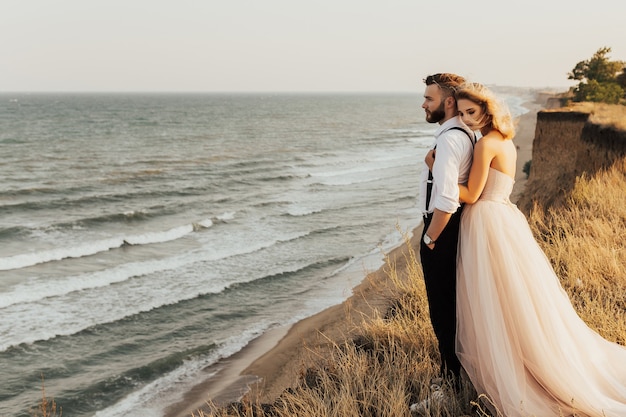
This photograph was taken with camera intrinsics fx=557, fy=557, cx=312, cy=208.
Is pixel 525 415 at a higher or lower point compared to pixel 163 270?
higher

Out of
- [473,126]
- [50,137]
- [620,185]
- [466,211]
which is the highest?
[473,126]

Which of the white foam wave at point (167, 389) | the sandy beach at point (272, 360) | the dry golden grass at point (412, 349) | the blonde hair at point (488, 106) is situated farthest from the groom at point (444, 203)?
the white foam wave at point (167, 389)

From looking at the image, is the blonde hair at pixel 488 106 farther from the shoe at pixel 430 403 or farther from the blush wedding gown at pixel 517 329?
the shoe at pixel 430 403

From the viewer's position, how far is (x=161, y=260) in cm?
1521

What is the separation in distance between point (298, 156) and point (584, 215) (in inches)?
1211

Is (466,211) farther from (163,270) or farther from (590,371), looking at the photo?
(163,270)

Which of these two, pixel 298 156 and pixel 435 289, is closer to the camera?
pixel 435 289

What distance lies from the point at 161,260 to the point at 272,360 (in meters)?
6.60

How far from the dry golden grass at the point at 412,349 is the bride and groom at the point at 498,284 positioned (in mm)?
297

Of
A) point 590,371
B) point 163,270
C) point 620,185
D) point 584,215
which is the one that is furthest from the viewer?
point 163,270

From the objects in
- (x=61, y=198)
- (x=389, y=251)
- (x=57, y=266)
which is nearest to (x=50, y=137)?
(x=61, y=198)

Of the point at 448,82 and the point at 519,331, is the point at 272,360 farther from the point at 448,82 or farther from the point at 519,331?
the point at 448,82

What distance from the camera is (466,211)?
12.0ft

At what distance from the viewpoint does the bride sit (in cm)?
338
